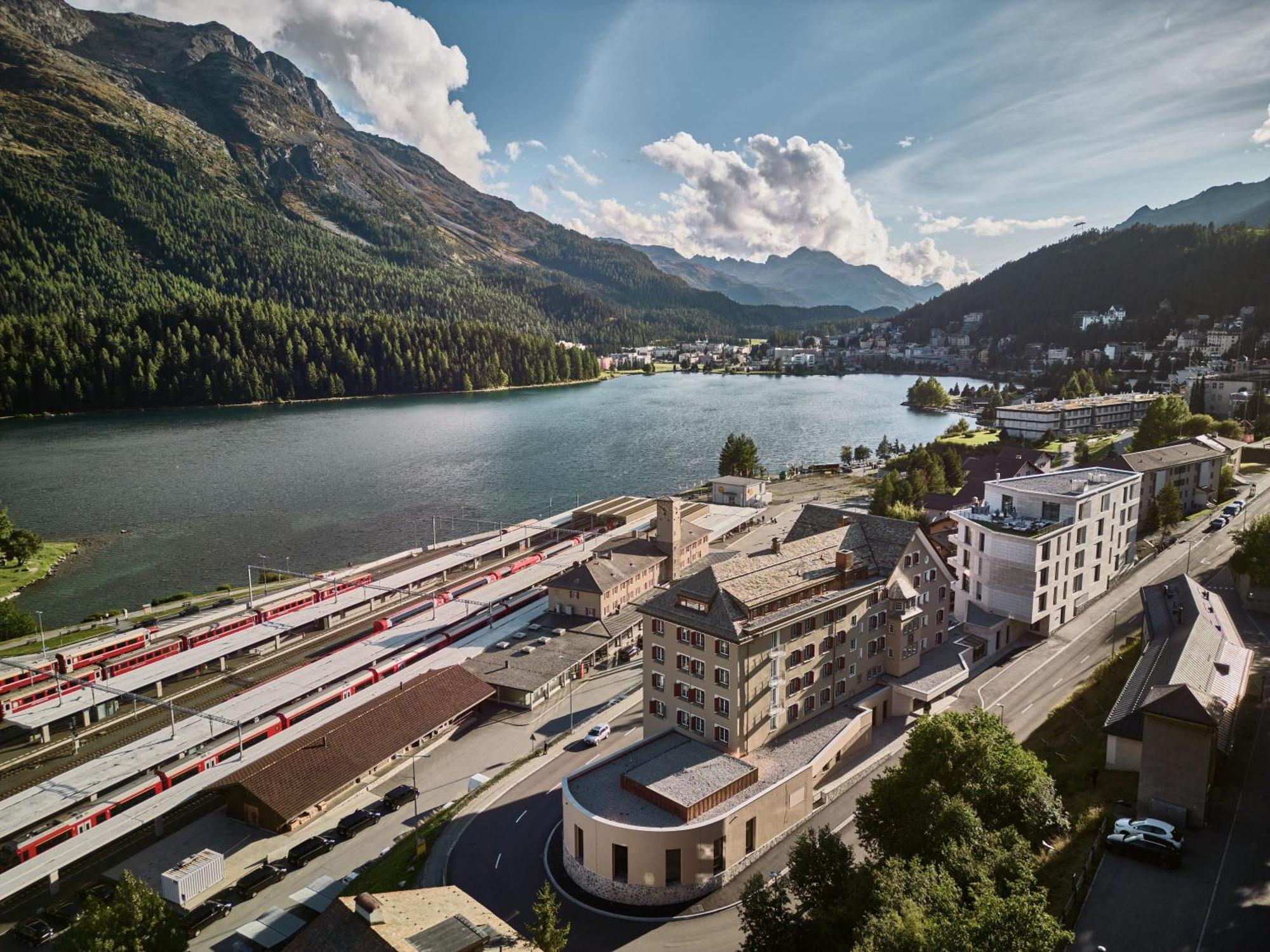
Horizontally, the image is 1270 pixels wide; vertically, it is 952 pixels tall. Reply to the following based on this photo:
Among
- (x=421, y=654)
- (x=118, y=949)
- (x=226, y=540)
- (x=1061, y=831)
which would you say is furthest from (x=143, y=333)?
(x=1061, y=831)

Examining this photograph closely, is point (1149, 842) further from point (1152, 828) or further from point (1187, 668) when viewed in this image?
point (1187, 668)

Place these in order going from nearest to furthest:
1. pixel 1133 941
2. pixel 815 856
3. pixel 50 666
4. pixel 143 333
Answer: pixel 1133 941, pixel 815 856, pixel 50 666, pixel 143 333

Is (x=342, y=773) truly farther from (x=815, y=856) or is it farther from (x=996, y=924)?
(x=996, y=924)

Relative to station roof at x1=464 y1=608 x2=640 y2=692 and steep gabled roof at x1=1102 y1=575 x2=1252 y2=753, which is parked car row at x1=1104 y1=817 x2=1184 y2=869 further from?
station roof at x1=464 y1=608 x2=640 y2=692

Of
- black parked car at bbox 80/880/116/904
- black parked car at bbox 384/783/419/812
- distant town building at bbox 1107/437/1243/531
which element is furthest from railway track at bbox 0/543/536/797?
distant town building at bbox 1107/437/1243/531

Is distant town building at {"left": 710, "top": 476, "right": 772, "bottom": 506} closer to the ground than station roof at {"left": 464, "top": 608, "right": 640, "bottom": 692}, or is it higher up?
higher up
